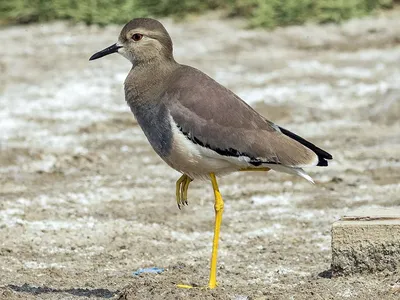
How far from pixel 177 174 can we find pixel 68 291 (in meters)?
3.07

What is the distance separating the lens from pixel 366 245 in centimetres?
543

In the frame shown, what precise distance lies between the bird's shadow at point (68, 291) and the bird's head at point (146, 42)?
4.59 feet

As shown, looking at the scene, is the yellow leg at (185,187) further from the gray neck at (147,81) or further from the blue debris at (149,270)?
the gray neck at (147,81)

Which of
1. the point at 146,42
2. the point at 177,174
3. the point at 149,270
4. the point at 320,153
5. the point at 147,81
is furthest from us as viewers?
the point at 177,174

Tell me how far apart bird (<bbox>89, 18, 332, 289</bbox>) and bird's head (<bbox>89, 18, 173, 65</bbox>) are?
0.19m

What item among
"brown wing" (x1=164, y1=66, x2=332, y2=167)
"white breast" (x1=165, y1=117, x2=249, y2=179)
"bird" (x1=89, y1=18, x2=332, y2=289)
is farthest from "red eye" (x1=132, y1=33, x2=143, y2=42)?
"white breast" (x1=165, y1=117, x2=249, y2=179)

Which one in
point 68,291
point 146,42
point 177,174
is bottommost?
point 68,291

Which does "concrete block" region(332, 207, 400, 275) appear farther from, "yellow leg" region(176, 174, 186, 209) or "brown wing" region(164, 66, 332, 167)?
"yellow leg" region(176, 174, 186, 209)

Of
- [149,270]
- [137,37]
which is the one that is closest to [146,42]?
[137,37]

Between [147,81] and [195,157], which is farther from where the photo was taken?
[147,81]

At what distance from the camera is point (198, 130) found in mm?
5379

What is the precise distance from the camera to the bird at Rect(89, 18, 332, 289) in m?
5.38

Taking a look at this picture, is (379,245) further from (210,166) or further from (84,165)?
(84,165)

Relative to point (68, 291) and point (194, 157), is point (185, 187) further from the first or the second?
point (68, 291)
